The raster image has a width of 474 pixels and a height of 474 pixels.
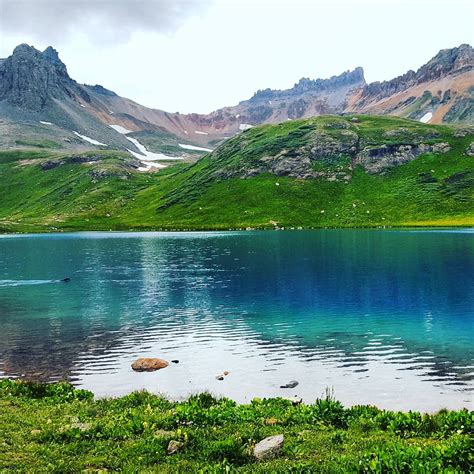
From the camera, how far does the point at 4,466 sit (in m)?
14.8

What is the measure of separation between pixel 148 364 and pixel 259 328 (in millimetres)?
15264

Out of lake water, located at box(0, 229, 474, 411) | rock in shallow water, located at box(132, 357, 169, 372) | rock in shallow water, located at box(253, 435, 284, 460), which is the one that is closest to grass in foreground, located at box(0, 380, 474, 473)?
rock in shallow water, located at box(253, 435, 284, 460)

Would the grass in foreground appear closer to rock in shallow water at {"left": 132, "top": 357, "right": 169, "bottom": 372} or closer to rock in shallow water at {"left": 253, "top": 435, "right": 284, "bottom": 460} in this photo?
rock in shallow water at {"left": 253, "top": 435, "right": 284, "bottom": 460}

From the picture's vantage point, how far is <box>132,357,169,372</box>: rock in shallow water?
111 feet

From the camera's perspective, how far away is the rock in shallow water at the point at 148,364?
A: 33688 mm

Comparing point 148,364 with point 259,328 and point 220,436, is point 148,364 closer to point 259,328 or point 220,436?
point 259,328

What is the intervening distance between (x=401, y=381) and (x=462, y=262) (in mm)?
69705

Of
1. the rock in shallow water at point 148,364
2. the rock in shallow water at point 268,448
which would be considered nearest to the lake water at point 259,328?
the rock in shallow water at point 148,364

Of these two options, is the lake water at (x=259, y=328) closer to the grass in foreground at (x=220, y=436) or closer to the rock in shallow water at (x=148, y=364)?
the rock in shallow water at (x=148, y=364)

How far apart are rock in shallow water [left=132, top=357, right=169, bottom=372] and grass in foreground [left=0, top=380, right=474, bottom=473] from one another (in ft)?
32.7

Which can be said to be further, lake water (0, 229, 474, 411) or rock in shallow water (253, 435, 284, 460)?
lake water (0, 229, 474, 411)

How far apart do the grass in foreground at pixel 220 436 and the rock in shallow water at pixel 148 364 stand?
9.97 meters

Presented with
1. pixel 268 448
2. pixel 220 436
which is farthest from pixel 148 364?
pixel 268 448

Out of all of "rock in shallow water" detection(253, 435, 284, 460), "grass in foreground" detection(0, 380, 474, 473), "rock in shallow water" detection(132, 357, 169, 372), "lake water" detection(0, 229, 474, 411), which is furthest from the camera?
"rock in shallow water" detection(132, 357, 169, 372)
